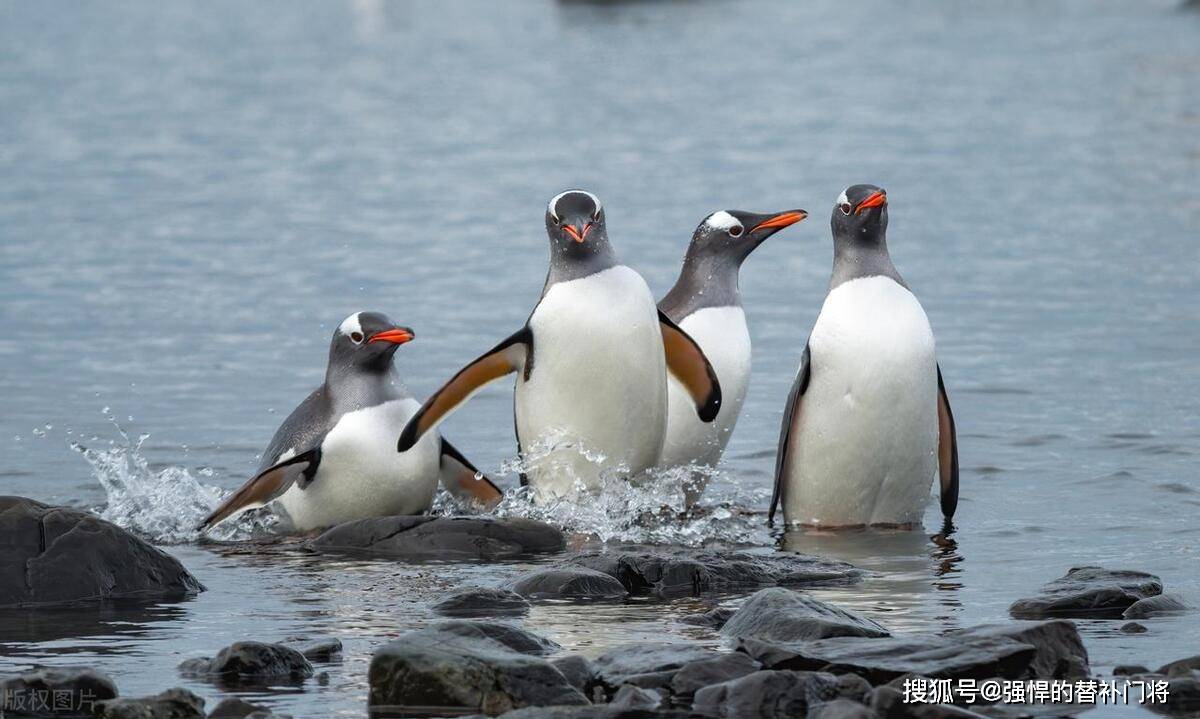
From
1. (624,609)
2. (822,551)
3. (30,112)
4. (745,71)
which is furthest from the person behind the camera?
(745,71)

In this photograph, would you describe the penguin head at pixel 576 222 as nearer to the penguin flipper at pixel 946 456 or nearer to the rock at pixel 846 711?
the penguin flipper at pixel 946 456

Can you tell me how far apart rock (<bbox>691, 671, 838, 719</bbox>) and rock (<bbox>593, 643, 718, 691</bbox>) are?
0.18m

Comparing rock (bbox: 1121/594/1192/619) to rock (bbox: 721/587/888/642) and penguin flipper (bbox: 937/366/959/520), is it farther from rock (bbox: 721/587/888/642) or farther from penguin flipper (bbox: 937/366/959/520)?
penguin flipper (bbox: 937/366/959/520)

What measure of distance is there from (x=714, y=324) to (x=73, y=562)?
3.35 metres

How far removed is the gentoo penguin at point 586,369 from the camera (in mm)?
8203

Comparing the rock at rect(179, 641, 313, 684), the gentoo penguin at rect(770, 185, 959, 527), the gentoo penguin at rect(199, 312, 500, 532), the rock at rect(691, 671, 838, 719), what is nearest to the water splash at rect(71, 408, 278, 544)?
the gentoo penguin at rect(199, 312, 500, 532)

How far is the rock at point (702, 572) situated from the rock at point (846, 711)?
188cm

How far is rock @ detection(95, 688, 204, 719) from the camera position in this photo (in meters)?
4.90

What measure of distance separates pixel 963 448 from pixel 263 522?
3.53 m

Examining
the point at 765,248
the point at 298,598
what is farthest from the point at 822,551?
the point at 765,248

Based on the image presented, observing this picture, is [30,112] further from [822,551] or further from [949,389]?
[822,551]

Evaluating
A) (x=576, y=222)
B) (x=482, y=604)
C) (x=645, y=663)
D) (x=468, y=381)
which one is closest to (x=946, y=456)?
(x=576, y=222)

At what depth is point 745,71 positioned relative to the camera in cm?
3722

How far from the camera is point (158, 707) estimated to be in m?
4.90
